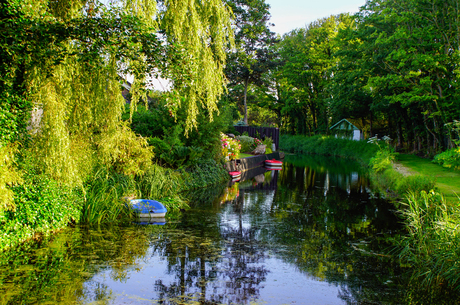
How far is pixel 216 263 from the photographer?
6191mm

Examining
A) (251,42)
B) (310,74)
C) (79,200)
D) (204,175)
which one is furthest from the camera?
(310,74)

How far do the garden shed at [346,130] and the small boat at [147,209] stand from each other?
32.0 metres

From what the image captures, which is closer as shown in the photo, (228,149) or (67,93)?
(67,93)

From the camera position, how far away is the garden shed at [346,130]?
3875cm

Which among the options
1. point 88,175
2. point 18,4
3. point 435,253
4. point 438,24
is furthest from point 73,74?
point 438,24

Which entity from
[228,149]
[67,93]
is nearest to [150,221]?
[67,93]

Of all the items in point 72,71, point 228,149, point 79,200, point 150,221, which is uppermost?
point 72,71

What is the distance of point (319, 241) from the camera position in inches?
303

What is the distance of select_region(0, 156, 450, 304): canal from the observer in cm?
495

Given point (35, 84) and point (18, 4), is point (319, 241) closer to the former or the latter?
point (35, 84)

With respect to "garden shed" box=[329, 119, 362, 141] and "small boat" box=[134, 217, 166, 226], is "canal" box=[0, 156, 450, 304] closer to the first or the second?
"small boat" box=[134, 217, 166, 226]

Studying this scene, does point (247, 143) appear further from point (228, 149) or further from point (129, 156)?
point (129, 156)

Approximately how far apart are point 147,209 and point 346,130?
33.8 meters

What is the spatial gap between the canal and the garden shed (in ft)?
98.8
